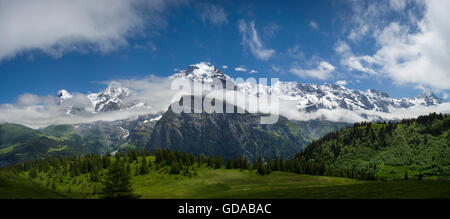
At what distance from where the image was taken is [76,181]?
616 feet

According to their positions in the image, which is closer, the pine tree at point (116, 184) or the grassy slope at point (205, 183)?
the pine tree at point (116, 184)

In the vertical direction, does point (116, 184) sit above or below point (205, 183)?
above

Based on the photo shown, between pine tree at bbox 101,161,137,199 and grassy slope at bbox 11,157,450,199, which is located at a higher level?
pine tree at bbox 101,161,137,199

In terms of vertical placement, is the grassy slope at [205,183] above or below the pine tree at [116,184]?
below

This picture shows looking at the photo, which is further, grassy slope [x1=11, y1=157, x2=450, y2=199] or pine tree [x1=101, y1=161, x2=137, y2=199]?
grassy slope [x1=11, y1=157, x2=450, y2=199]

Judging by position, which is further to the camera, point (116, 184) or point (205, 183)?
point (205, 183)
